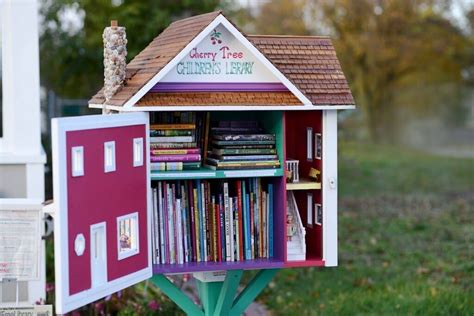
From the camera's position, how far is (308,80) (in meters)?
4.96

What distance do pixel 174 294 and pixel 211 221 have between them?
550 millimetres

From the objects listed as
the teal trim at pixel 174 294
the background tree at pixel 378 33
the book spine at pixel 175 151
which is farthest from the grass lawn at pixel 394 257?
the background tree at pixel 378 33

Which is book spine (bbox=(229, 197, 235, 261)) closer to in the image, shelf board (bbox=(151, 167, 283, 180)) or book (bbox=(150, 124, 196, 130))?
shelf board (bbox=(151, 167, 283, 180))

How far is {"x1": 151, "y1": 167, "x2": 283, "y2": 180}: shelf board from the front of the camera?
4.64 m

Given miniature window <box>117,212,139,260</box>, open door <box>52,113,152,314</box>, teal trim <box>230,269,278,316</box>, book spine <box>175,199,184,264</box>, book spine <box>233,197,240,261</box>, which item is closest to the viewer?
open door <box>52,113,152,314</box>

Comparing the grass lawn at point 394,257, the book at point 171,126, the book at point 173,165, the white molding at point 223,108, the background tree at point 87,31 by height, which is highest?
the background tree at point 87,31

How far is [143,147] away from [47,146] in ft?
24.7

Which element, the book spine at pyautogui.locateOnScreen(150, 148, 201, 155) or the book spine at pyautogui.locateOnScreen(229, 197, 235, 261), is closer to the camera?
the book spine at pyautogui.locateOnScreen(150, 148, 201, 155)

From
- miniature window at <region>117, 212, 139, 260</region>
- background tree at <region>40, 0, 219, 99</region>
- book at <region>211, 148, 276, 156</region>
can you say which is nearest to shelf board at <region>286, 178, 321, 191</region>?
book at <region>211, 148, 276, 156</region>

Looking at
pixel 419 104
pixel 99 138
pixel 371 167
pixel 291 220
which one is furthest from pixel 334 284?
pixel 419 104

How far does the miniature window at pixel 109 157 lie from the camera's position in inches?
159

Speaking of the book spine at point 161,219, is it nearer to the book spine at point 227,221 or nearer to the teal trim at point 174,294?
the teal trim at point 174,294

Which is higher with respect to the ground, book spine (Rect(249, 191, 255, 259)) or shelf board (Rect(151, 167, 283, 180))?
shelf board (Rect(151, 167, 283, 180))

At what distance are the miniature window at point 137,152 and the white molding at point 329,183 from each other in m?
1.14
